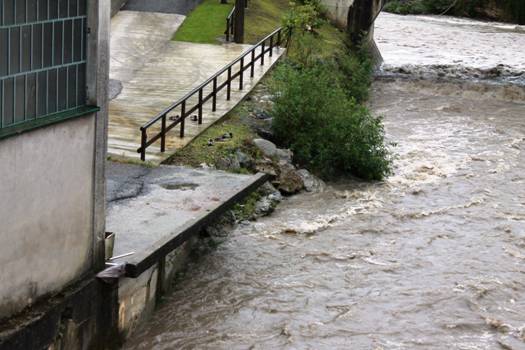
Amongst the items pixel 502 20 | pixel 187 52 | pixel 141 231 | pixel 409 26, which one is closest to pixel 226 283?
pixel 141 231

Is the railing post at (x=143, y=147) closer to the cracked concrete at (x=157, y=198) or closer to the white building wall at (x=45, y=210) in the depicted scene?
the cracked concrete at (x=157, y=198)

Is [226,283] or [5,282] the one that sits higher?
[5,282]

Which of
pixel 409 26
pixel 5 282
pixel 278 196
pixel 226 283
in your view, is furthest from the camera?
pixel 409 26

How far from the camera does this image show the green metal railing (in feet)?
29.6

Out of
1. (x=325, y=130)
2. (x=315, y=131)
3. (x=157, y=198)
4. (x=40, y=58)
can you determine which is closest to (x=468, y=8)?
(x=315, y=131)

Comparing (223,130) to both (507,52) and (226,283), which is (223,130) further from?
(507,52)

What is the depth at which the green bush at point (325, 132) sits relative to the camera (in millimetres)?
18422

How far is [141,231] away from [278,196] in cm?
523

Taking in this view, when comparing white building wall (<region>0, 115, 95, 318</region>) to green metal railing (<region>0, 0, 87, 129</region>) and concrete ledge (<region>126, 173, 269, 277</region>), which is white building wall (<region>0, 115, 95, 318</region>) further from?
concrete ledge (<region>126, 173, 269, 277</region>)

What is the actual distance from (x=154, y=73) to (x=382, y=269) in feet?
33.5

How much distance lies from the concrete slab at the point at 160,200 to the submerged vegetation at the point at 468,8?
36.4 meters

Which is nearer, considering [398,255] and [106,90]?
[106,90]

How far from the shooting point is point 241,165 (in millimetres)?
16844

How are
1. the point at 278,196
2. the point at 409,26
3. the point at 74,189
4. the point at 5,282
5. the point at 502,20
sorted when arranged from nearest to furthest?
the point at 5,282 < the point at 74,189 < the point at 278,196 < the point at 409,26 < the point at 502,20
